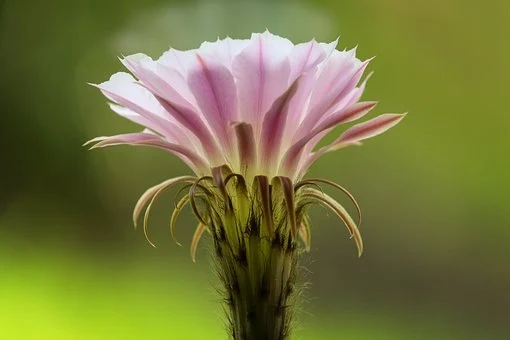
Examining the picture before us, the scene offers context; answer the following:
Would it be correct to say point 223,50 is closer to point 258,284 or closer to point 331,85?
point 331,85

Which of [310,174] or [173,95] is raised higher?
[310,174]

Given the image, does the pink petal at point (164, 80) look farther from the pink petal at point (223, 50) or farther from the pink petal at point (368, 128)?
the pink petal at point (368, 128)

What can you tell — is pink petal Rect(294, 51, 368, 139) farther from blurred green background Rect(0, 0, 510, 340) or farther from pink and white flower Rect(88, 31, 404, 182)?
blurred green background Rect(0, 0, 510, 340)

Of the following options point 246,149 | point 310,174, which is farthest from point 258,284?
point 310,174

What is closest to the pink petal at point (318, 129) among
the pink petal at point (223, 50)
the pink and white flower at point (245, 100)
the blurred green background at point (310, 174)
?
the pink and white flower at point (245, 100)

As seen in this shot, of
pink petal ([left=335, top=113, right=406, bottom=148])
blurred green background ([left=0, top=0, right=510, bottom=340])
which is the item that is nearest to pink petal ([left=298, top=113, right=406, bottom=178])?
pink petal ([left=335, top=113, right=406, bottom=148])

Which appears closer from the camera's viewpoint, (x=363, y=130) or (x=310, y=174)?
(x=363, y=130)

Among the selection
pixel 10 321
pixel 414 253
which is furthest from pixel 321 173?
pixel 10 321

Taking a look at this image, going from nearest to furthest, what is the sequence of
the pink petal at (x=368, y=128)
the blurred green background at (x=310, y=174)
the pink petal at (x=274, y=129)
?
the pink petal at (x=274, y=129) < the pink petal at (x=368, y=128) < the blurred green background at (x=310, y=174)
